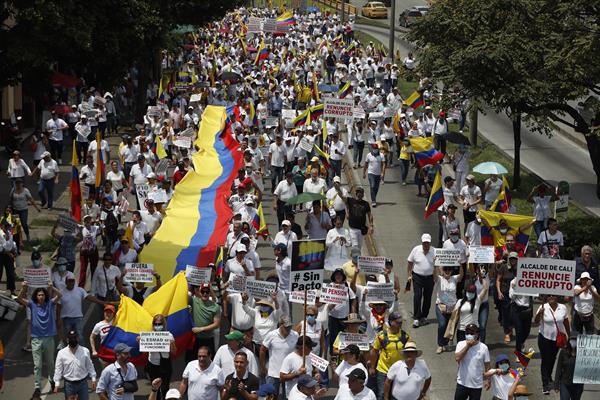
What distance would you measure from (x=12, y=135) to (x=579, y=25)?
52.7 ft

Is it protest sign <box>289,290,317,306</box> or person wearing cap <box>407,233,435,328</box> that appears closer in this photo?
protest sign <box>289,290,317,306</box>

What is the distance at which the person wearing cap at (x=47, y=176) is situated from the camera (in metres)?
28.6

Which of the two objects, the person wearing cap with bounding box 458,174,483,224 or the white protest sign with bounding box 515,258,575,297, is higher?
Answer: the white protest sign with bounding box 515,258,575,297

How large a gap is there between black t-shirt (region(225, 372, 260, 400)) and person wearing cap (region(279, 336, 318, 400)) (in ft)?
1.57

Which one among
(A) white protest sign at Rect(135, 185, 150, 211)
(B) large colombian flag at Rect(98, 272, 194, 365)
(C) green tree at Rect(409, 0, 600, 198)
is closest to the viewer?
(B) large colombian flag at Rect(98, 272, 194, 365)

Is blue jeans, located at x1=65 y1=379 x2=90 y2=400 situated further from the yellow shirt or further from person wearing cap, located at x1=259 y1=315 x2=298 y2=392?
the yellow shirt

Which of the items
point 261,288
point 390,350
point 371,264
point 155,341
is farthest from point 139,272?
point 390,350

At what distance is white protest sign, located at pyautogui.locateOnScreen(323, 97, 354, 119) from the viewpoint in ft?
106

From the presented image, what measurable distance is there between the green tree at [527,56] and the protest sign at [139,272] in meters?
9.77

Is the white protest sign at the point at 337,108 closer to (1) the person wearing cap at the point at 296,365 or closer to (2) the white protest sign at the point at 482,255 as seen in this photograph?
(2) the white protest sign at the point at 482,255

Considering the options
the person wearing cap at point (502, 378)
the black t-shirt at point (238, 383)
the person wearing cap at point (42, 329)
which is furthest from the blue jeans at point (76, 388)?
the person wearing cap at point (502, 378)

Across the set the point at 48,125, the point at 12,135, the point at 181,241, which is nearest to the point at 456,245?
the point at 181,241

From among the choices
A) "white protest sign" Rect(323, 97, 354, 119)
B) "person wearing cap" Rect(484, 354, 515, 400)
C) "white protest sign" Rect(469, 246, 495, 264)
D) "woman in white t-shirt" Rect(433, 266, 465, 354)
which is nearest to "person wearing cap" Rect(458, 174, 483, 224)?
"white protest sign" Rect(469, 246, 495, 264)

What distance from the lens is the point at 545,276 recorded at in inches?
717
